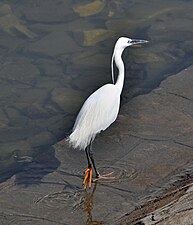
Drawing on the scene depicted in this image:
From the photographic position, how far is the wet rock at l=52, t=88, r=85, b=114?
354 inches

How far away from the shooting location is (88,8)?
11867 mm

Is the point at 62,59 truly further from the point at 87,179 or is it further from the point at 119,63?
the point at 87,179

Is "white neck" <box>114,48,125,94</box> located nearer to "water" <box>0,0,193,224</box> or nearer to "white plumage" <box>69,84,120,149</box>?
"white plumage" <box>69,84,120,149</box>

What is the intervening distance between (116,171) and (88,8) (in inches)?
227

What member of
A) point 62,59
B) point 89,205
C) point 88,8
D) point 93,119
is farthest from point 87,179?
point 88,8

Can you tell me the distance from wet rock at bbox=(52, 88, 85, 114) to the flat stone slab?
49.2 inches

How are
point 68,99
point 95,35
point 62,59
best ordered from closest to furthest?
point 68,99 < point 62,59 < point 95,35

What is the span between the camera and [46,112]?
29.3 ft

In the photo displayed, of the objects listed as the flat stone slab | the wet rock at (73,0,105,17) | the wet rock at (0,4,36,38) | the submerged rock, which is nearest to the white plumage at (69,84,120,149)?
the flat stone slab

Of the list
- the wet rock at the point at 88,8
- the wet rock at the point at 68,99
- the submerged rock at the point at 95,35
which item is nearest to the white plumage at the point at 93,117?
the wet rock at the point at 68,99

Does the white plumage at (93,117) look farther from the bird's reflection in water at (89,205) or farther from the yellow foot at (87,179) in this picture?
the bird's reflection in water at (89,205)

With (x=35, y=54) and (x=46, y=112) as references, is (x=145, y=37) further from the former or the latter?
(x=46, y=112)

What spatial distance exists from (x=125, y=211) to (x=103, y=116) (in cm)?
106

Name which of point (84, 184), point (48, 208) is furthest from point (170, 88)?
point (48, 208)
